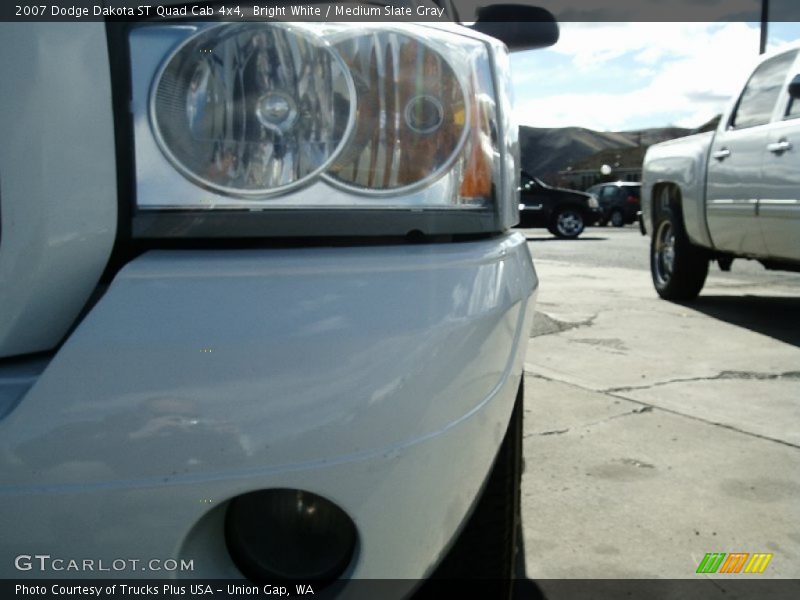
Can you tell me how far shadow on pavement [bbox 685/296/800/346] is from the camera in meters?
4.59

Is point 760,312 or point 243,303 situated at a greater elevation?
point 243,303

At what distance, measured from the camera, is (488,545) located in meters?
1.32

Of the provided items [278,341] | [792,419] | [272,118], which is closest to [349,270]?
[278,341]

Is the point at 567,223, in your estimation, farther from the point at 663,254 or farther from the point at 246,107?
the point at 246,107

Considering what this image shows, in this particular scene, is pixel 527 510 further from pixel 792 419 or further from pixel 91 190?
pixel 91 190

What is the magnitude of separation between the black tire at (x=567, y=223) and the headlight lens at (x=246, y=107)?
15.9m

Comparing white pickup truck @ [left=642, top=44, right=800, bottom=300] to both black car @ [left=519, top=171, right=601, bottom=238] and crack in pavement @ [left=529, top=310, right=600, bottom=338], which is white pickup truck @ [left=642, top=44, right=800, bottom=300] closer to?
crack in pavement @ [left=529, top=310, right=600, bottom=338]

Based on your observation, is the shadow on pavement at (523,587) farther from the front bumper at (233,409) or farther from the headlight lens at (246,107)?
the headlight lens at (246,107)

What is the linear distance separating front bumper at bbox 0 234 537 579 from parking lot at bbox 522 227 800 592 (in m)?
1.06

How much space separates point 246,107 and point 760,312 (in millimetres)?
5001

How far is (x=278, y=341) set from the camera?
877mm

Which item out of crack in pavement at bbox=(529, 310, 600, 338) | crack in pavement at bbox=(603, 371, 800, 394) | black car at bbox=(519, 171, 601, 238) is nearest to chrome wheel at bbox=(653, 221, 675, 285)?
crack in pavement at bbox=(529, 310, 600, 338)

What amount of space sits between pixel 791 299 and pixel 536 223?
426 inches

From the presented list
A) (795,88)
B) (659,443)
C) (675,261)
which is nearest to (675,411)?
(659,443)
